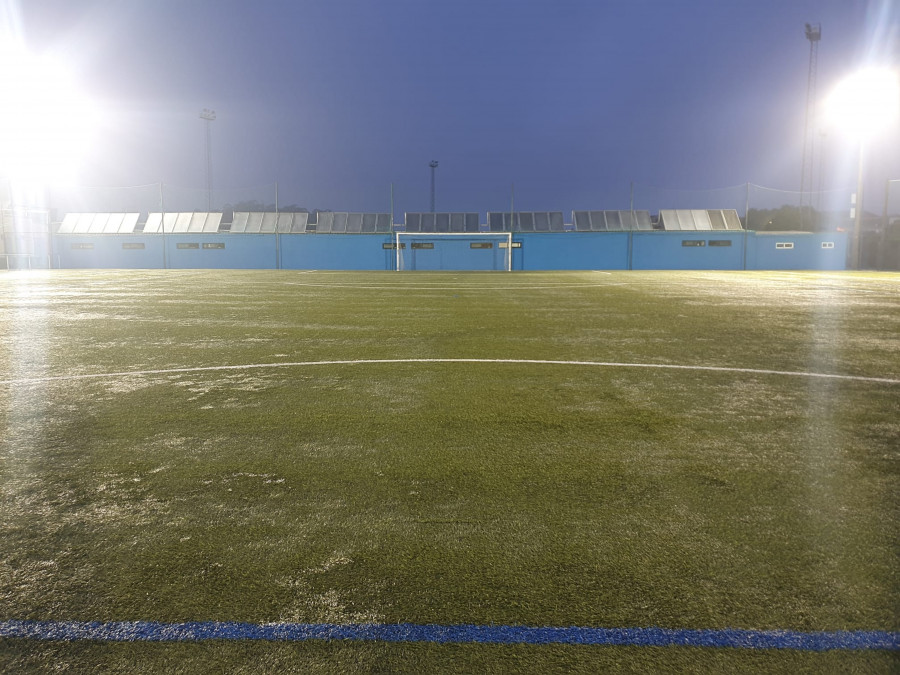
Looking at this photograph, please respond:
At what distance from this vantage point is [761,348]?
19.5ft

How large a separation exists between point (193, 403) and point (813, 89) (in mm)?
56755

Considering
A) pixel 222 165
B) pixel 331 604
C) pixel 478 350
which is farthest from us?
pixel 222 165

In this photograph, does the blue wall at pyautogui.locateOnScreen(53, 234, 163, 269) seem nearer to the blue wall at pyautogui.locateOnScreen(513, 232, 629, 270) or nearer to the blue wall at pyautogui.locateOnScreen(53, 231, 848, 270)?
the blue wall at pyautogui.locateOnScreen(53, 231, 848, 270)

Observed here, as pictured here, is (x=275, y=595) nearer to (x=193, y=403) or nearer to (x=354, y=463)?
(x=354, y=463)

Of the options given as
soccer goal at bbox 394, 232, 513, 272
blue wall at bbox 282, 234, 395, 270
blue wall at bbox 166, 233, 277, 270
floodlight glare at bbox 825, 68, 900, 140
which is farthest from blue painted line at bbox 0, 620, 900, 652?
blue wall at bbox 166, 233, 277, 270

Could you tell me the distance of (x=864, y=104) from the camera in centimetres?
2819

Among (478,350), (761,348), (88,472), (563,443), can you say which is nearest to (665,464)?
(563,443)

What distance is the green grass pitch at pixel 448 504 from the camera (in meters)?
1.51

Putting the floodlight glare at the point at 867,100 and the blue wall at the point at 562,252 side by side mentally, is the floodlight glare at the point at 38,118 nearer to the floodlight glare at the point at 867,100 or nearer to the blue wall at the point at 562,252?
the blue wall at the point at 562,252

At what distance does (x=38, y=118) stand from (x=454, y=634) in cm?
4803

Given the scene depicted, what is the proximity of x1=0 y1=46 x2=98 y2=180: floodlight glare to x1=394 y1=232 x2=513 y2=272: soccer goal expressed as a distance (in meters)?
23.9

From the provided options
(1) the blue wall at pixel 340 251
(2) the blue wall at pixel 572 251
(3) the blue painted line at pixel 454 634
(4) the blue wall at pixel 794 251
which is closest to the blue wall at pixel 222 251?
(1) the blue wall at pixel 340 251

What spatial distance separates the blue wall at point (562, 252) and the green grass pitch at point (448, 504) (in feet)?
107

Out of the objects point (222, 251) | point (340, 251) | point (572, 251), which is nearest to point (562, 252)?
point (572, 251)
